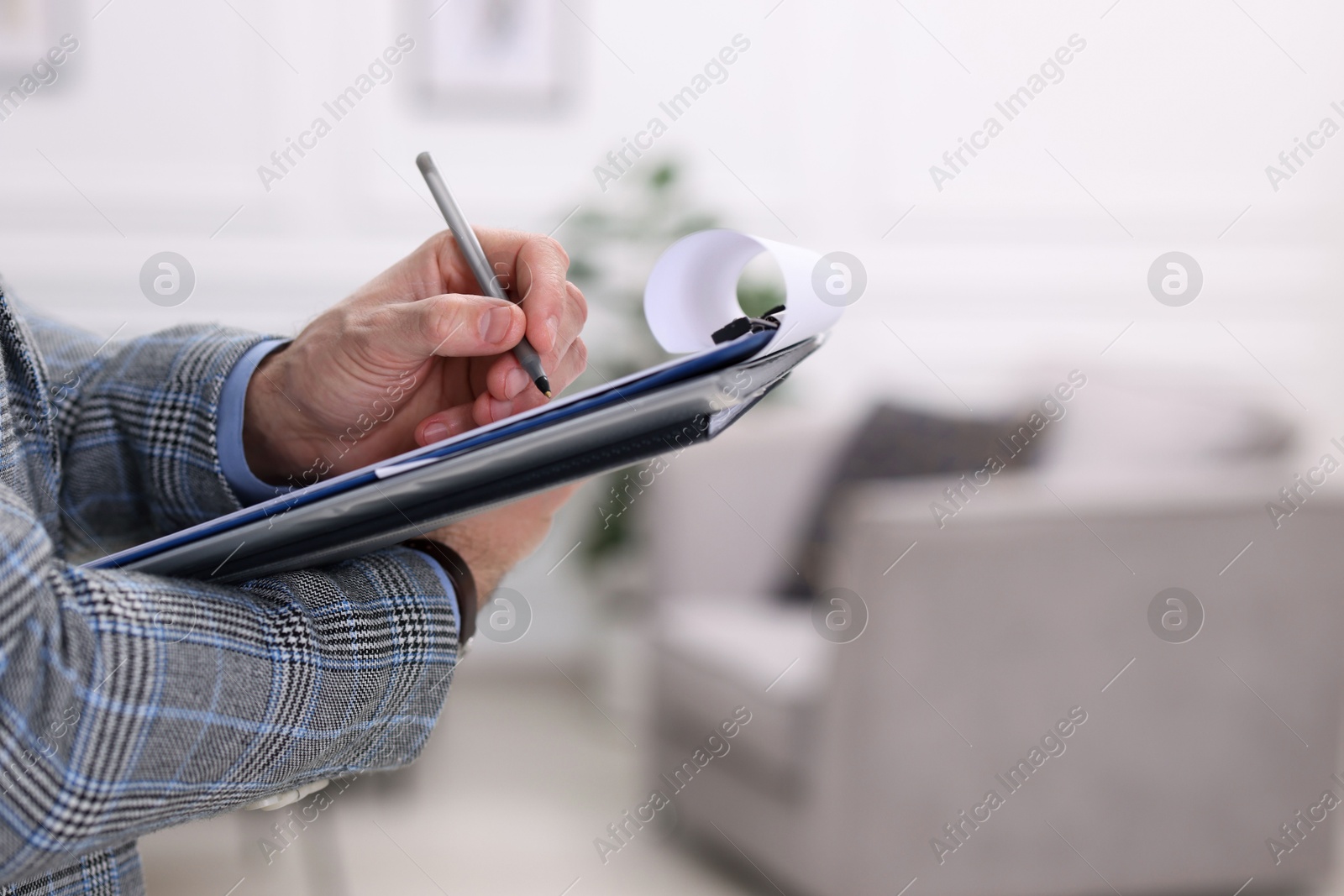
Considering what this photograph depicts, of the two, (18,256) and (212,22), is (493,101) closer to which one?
(212,22)

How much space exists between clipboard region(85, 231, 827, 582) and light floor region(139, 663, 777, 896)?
154 cm

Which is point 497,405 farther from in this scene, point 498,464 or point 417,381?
point 498,464

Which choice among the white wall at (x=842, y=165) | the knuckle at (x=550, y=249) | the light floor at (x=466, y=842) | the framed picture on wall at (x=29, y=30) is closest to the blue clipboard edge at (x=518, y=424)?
the knuckle at (x=550, y=249)

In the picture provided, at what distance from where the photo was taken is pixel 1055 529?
158 cm

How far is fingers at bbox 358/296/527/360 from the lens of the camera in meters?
0.52

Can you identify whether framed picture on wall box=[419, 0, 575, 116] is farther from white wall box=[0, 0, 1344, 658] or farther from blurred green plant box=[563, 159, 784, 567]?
blurred green plant box=[563, 159, 784, 567]

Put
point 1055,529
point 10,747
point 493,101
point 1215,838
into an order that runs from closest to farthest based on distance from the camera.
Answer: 1. point 10,747
2. point 1055,529
3. point 1215,838
4. point 493,101

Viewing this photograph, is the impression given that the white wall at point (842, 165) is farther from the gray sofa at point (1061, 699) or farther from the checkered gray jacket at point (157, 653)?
the checkered gray jacket at point (157, 653)

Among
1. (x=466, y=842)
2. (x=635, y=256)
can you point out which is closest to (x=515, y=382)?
(x=466, y=842)

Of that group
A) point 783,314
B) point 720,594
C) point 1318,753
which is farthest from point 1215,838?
point 783,314

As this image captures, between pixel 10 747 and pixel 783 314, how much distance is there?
0.32m

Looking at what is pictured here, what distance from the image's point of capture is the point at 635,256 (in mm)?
2787

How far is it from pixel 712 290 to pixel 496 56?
274 cm

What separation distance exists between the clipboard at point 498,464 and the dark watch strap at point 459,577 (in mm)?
73
